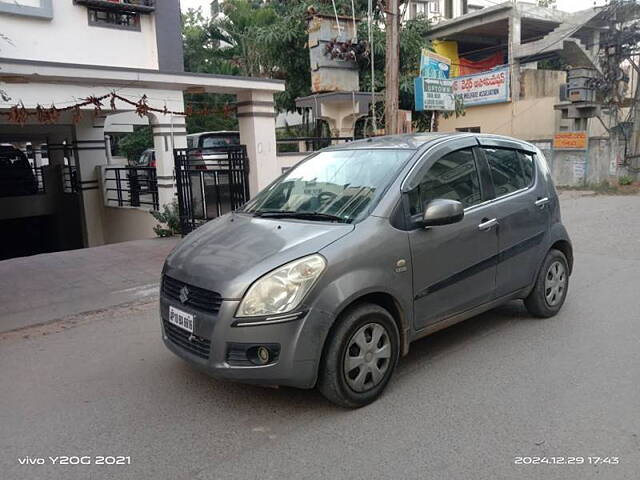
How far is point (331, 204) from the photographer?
4.32 m

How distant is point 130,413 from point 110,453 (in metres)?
0.50

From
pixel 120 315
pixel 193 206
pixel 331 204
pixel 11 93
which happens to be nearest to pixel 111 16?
pixel 11 93

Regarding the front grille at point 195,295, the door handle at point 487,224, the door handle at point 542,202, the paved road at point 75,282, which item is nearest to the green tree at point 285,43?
the paved road at point 75,282

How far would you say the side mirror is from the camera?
4.10 m

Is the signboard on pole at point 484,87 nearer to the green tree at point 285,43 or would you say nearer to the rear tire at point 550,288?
the green tree at point 285,43

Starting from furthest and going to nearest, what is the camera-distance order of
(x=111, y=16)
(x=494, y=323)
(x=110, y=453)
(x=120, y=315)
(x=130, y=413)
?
(x=111, y=16) → (x=120, y=315) → (x=494, y=323) → (x=130, y=413) → (x=110, y=453)

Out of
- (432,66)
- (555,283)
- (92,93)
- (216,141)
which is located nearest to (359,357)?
(555,283)

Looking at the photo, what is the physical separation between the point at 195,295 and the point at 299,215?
1.00 meters

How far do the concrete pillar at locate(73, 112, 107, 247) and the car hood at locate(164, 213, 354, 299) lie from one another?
11.2m

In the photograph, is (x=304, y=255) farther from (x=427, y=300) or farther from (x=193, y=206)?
(x=193, y=206)

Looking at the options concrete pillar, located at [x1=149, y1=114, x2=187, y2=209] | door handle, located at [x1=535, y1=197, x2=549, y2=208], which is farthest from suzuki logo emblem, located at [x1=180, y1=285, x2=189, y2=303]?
concrete pillar, located at [x1=149, y1=114, x2=187, y2=209]

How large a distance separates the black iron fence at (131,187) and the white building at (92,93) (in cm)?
27

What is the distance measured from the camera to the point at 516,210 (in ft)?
16.4

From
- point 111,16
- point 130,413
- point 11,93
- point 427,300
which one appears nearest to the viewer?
point 130,413
